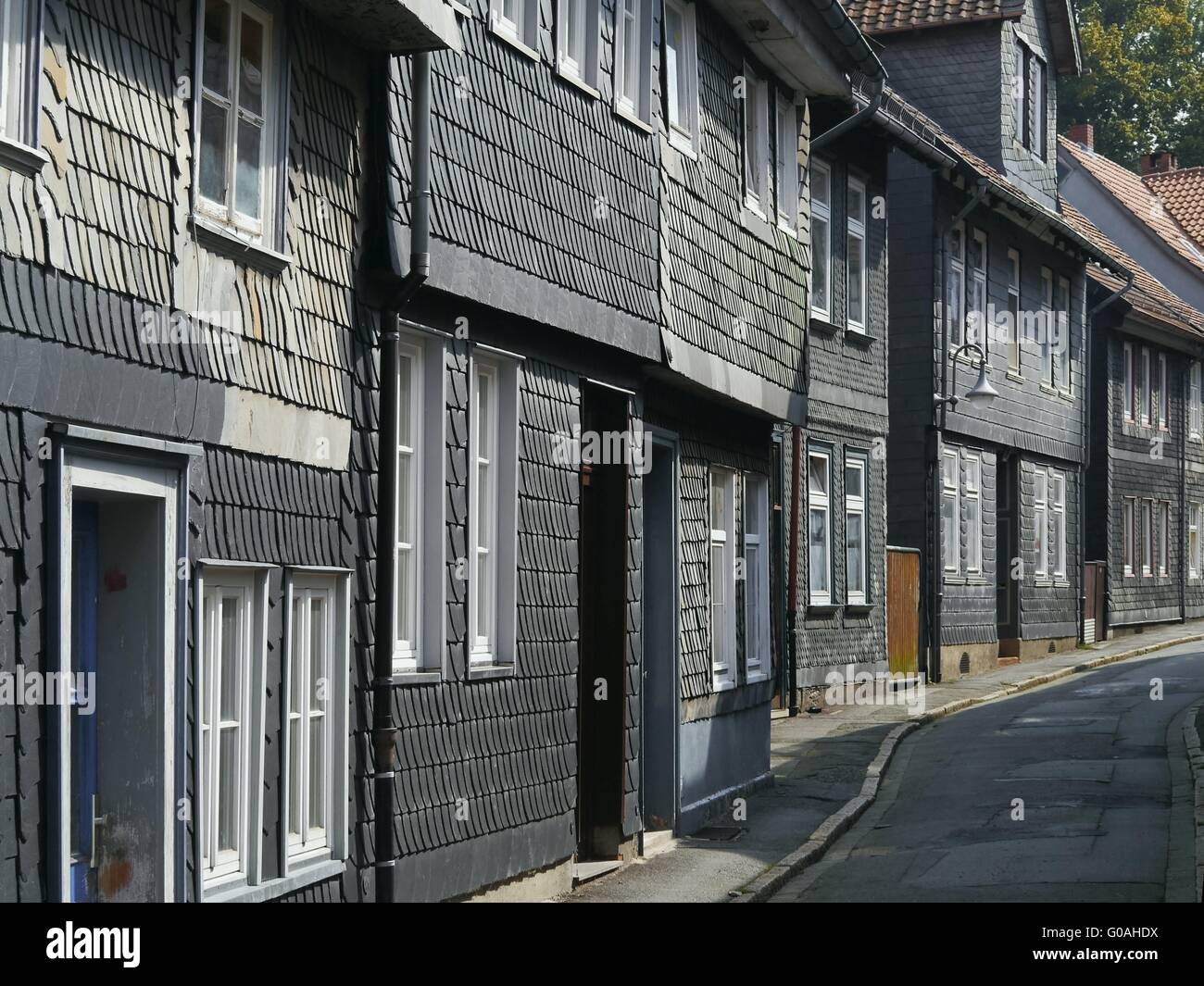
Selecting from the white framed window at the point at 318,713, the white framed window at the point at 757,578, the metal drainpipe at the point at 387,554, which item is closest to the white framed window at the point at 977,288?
the white framed window at the point at 757,578

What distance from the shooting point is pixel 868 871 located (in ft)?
43.0

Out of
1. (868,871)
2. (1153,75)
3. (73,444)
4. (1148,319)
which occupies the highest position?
(1153,75)

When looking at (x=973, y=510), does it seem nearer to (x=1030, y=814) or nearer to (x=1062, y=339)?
(x=1062, y=339)

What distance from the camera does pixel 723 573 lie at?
16359 mm

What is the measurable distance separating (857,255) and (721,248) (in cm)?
1026

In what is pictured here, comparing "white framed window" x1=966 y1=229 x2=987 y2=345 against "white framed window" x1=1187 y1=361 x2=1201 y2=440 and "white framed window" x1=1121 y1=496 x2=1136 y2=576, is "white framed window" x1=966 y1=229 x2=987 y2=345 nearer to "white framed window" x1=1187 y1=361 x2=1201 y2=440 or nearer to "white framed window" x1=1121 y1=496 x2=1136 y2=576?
"white framed window" x1=1121 y1=496 x2=1136 y2=576

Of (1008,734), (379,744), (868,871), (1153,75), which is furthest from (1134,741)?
(1153,75)

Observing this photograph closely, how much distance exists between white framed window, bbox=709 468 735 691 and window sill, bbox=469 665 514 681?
16.8ft

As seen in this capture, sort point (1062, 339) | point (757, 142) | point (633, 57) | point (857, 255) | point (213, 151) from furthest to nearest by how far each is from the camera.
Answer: point (1062, 339) < point (857, 255) < point (757, 142) < point (633, 57) < point (213, 151)

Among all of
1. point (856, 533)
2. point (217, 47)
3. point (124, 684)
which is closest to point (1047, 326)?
point (856, 533)

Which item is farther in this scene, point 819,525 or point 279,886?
point 819,525

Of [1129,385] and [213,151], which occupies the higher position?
[1129,385]

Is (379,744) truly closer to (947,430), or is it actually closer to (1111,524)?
(947,430)
